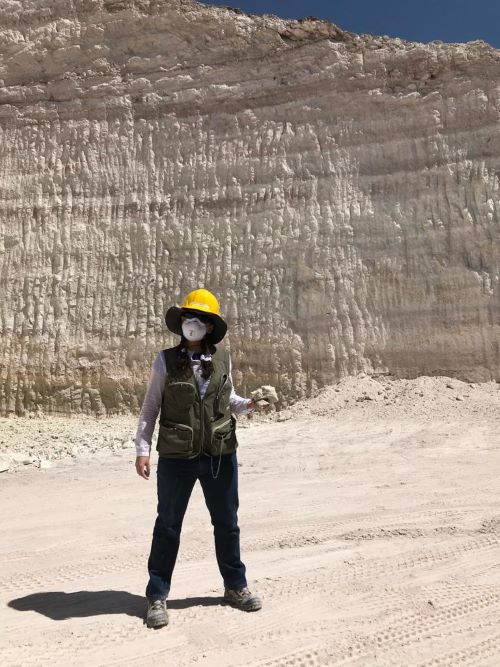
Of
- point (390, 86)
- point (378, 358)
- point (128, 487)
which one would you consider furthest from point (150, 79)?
point (128, 487)

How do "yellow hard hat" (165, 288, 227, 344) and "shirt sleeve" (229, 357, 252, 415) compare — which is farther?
"shirt sleeve" (229, 357, 252, 415)

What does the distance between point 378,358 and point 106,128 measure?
792 centimetres

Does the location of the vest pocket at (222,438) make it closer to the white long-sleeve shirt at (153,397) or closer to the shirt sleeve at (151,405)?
the white long-sleeve shirt at (153,397)

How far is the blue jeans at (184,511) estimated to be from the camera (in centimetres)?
349

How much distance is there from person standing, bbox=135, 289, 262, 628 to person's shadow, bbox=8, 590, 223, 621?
6.7 inches

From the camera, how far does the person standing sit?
347cm

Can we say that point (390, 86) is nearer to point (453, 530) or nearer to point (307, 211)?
point (307, 211)

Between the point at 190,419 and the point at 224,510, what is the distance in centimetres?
53

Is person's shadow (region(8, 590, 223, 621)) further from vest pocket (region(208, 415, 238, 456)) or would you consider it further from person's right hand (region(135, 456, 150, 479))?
vest pocket (region(208, 415, 238, 456))

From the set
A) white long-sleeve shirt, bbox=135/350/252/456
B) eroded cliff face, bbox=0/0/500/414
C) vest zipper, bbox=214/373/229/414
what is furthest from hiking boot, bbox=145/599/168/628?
eroded cliff face, bbox=0/0/500/414

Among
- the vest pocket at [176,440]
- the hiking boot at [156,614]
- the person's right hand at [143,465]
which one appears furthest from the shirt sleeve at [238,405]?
the hiking boot at [156,614]

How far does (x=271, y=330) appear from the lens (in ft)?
42.0

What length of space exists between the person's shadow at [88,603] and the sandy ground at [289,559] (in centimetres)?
2

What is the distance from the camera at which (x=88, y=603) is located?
356 centimetres
